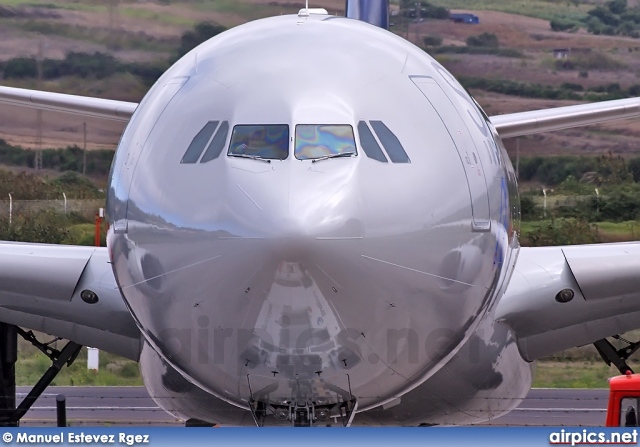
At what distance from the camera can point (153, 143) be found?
7.67 metres

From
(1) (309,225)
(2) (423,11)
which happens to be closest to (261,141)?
(1) (309,225)

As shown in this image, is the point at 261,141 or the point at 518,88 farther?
the point at 518,88

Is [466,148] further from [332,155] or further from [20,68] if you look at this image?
[20,68]

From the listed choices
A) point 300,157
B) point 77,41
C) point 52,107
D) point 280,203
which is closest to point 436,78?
point 300,157

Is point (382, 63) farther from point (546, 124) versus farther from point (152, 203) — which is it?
point (546, 124)

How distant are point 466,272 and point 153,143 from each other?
1.99 m

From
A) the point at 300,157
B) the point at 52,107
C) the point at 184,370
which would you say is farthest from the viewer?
the point at 52,107

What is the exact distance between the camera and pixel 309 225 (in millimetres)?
6375

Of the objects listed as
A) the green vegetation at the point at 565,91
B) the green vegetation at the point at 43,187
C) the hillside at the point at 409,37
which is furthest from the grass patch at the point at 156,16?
the green vegetation at the point at 565,91

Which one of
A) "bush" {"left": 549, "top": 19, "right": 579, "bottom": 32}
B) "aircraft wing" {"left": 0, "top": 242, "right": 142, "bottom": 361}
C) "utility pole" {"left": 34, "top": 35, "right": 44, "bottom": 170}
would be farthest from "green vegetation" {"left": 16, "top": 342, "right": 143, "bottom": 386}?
"bush" {"left": 549, "top": 19, "right": 579, "bottom": 32}

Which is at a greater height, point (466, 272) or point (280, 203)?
point (280, 203)

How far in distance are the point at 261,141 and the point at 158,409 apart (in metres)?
13.8

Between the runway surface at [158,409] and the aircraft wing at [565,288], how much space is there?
20.5 feet

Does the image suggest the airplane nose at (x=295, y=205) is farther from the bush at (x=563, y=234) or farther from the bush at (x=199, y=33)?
the bush at (x=199, y=33)
